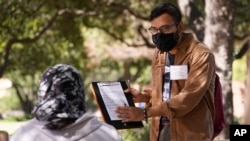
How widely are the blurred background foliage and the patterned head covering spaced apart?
9926 millimetres

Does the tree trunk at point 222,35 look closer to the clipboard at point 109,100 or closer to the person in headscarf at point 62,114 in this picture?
the clipboard at point 109,100

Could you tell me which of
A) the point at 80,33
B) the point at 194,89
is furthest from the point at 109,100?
the point at 80,33

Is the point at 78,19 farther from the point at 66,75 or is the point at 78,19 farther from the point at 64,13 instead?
the point at 66,75

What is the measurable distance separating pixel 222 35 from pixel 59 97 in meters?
10.2

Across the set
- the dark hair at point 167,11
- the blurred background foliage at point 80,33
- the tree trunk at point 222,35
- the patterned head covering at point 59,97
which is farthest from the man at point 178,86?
the blurred background foliage at point 80,33

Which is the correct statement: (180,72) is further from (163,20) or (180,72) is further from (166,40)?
(163,20)

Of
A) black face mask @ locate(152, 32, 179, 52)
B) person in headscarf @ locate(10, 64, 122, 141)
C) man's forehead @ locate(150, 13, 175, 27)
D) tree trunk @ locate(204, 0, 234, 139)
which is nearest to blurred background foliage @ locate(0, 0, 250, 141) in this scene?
tree trunk @ locate(204, 0, 234, 139)

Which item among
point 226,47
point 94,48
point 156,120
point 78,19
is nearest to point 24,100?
point 94,48

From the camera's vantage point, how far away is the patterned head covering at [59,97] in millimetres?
2842

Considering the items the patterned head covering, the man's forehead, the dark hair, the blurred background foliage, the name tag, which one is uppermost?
the dark hair

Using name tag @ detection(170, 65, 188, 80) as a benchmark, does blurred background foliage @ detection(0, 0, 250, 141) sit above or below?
below

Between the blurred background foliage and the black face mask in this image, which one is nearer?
the black face mask

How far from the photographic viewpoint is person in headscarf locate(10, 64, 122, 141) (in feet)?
9.35

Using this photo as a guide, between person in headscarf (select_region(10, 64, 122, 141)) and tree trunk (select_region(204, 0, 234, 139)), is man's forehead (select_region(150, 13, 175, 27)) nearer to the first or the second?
person in headscarf (select_region(10, 64, 122, 141))
